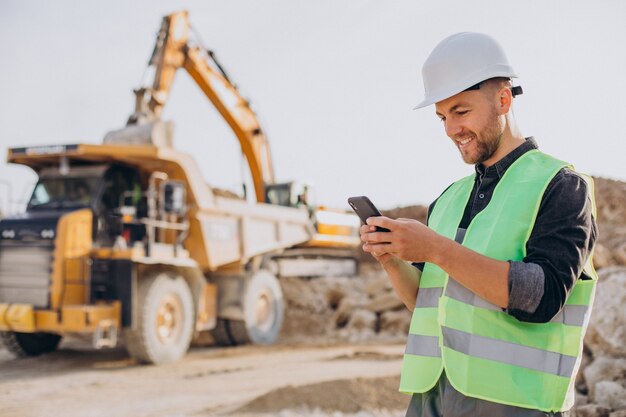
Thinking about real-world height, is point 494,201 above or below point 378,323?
above

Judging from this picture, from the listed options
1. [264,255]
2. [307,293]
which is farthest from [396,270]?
[307,293]

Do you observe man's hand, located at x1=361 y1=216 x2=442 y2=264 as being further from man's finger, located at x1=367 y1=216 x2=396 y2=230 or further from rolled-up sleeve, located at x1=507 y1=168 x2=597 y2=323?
rolled-up sleeve, located at x1=507 y1=168 x2=597 y2=323

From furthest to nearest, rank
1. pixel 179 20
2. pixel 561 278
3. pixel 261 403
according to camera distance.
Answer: pixel 179 20
pixel 261 403
pixel 561 278

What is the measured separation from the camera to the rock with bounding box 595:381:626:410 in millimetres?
4496

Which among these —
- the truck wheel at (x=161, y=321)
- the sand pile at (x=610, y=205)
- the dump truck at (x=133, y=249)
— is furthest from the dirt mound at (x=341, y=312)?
the sand pile at (x=610, y=205)

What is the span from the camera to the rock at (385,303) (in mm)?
12711

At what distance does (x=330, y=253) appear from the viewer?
14.3 meters

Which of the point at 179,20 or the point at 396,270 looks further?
the point at 179,20

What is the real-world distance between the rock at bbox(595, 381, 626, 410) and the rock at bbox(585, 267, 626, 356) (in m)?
0.48

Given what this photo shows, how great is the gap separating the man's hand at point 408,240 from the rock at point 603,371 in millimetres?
3656

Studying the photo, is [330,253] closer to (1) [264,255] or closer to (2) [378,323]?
(2) [378,323]

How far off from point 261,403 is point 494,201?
421cm

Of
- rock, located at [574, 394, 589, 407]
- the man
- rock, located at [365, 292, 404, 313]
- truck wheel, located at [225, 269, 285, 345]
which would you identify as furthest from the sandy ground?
the man

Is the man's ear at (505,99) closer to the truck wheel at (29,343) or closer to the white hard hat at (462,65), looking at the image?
the white hard hat at (462,65)
